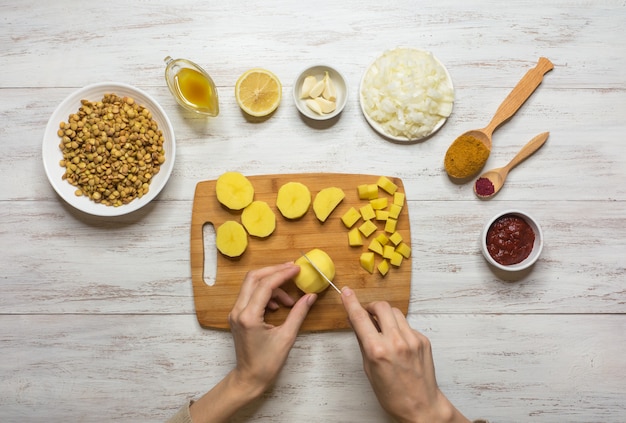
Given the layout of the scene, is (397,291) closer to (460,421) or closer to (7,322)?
(460,421)

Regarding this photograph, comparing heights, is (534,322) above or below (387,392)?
above

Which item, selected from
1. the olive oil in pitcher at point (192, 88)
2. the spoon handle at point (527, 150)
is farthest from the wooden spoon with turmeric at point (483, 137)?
the olive oil in pitcher at point (192, 88)

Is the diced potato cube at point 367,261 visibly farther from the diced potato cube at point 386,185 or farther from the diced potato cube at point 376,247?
the diced potato cube at point 386,185

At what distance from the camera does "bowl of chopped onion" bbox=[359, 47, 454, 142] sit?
197 centimetres

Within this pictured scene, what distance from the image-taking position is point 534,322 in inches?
83.0

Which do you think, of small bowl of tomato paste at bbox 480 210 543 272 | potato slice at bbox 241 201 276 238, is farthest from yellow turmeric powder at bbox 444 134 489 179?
potato slice at bbox 241 201 276 238

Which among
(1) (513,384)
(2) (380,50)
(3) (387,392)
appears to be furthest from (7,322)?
(1) (513,384)

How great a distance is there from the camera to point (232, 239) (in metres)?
1.98

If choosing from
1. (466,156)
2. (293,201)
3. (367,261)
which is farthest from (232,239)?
(466,156)

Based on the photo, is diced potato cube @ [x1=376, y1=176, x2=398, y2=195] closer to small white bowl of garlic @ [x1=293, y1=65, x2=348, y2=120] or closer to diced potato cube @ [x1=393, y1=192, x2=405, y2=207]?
diced potato cube @ [x1=393, y1=192, x2=405, y2=207]

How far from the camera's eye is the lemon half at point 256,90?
2.01 m

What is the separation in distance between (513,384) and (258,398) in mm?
1074

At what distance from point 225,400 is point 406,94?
137 cm

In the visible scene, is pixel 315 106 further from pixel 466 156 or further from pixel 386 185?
pixel 466 156
